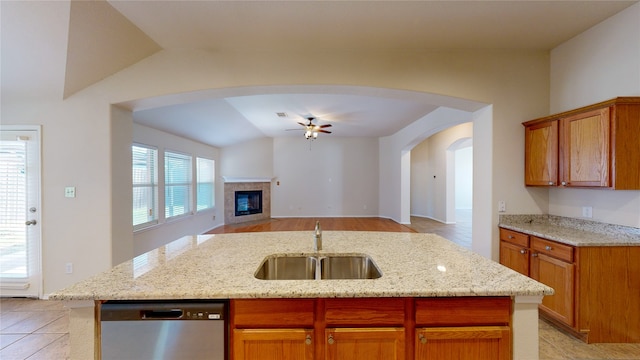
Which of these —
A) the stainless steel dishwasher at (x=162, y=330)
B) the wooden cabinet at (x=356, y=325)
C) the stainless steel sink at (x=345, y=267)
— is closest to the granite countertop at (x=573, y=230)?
the wooden cabinet at (x=356, y=325)

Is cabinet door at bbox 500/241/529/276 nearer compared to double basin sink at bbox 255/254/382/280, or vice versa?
double basin sink at bbox 255/254/382/280

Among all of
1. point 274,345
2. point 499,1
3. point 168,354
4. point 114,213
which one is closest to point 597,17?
point 499,1

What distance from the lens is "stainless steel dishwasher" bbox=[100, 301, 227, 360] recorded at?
1214 mm

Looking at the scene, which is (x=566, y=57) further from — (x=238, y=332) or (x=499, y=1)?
(x=238, y=332)

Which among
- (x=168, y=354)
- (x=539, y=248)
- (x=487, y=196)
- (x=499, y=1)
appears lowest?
(x=168, y=354)

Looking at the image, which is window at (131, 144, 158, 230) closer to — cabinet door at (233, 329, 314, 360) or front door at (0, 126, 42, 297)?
front door at (0, 126, 42, 297)

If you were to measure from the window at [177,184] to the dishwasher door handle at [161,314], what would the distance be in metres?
4.46

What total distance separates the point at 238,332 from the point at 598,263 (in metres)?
2.81

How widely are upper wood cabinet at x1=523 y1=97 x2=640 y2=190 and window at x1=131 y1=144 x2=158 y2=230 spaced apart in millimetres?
5602

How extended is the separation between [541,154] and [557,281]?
1.28 meters

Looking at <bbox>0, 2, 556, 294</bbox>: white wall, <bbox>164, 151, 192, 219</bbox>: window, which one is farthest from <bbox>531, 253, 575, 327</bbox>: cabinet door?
<bbox>164, 151, 192, 219</bbox>: window

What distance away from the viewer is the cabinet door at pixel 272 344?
1239mm

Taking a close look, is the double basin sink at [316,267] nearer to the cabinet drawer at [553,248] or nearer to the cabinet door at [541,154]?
the cabinet drawer at [553,248]

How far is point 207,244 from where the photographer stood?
2021 mm
